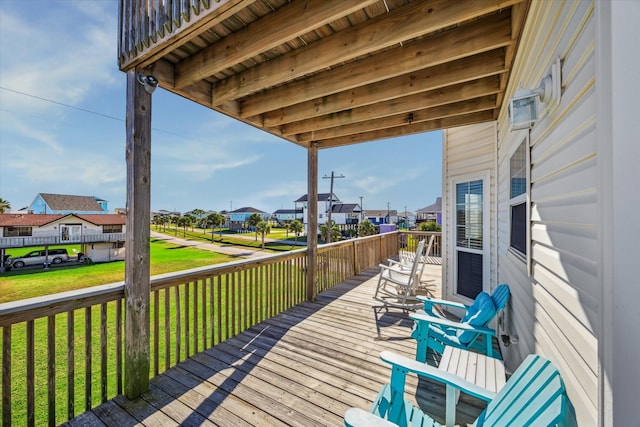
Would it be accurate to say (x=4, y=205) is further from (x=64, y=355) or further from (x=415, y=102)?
(x=415, y=102)

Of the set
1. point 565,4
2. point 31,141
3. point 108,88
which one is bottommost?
point 565,4

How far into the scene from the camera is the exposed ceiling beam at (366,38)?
167 centimetres

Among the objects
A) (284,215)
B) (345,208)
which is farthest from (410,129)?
(284,215)

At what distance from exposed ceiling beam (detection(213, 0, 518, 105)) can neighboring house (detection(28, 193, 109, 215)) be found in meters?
35.8

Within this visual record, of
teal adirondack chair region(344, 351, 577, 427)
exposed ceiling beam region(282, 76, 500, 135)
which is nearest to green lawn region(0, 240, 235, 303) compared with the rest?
exposed ceiling beam region(282, 76, 500, 135)

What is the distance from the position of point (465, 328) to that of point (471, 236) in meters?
1.99

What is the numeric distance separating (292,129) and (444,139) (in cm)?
257

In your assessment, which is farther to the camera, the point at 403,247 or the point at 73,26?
the point at 403,247

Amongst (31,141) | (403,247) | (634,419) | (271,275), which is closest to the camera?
(634,419)

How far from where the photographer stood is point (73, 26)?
5.40m

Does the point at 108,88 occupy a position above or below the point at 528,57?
above

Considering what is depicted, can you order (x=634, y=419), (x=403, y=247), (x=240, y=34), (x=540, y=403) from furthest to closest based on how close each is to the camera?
(x=403, y=247) → (x=240, y=34) → (x=540, y=403) → (x=634, y=419)

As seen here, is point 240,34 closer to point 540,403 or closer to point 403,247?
point 540,403

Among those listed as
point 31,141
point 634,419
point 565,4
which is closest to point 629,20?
point 565,4
